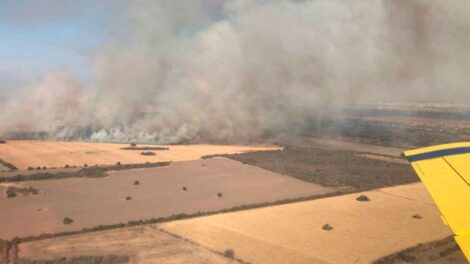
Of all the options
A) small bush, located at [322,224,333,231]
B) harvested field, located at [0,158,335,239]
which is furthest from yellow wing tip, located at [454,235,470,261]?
harvested field, located at [0,158,335,239]

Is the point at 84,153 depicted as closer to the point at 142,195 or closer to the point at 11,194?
the point at 11,194

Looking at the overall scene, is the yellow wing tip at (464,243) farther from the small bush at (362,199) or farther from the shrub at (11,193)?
the shrub at (11,193)

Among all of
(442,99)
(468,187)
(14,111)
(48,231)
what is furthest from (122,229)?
(442,99)

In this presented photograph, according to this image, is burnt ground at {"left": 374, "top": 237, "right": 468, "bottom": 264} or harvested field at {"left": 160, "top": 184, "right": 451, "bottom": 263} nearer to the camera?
burnt ground at {"left": 374, "top": 237, "right": 468, "bottom": 264}

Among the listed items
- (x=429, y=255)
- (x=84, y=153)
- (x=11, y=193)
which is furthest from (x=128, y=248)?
(x=84, y=153)

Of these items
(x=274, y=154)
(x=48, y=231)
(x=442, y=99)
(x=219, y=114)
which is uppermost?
(x=442, y=99)

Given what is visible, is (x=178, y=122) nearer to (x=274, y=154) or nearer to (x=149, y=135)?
(x=149, y=135)

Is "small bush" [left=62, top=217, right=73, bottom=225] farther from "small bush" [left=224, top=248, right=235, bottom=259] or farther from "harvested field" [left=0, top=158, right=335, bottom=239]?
"small bush" [left=224, top=248, right=235, bottom=259]

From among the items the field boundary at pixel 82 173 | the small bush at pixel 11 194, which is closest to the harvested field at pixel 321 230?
the small bush at pixel 11 194
